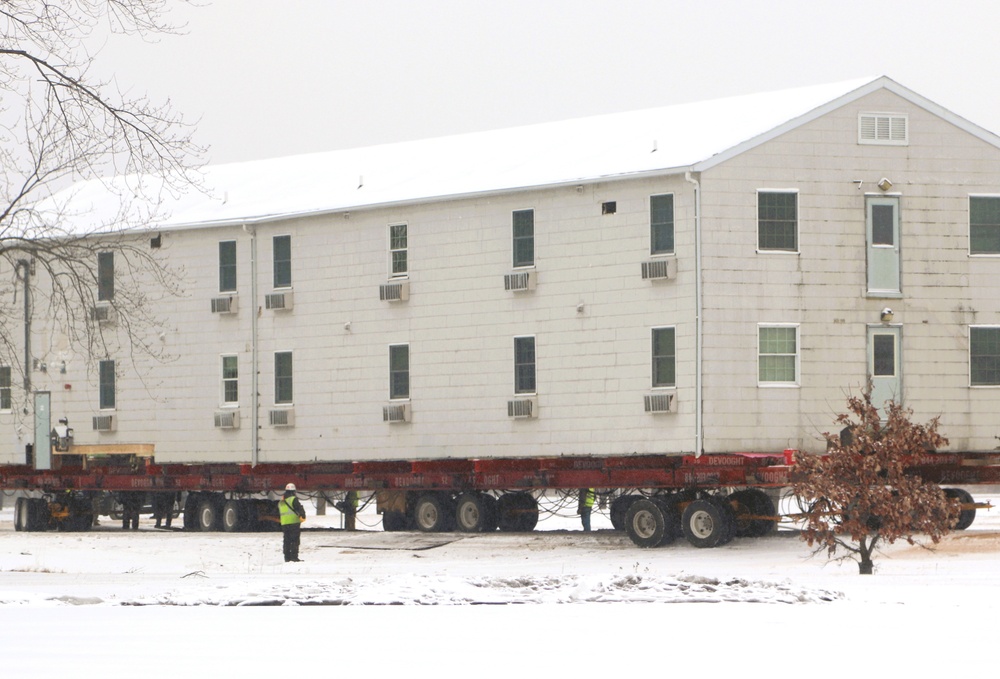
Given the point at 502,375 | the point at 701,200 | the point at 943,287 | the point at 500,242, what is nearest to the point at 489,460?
the point at 502,375

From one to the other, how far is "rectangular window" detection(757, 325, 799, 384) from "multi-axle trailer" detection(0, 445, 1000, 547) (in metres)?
1.70

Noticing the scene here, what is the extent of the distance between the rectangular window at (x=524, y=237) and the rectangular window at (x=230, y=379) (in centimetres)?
817

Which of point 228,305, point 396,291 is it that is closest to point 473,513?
point 396,291

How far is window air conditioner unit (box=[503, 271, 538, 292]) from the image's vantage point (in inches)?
1444

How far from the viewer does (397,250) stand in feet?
129

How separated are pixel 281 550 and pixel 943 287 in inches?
537

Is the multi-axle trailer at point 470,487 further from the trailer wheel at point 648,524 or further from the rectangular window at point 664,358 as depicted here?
the rectangular window at point 664,358

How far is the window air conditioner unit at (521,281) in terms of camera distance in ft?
120

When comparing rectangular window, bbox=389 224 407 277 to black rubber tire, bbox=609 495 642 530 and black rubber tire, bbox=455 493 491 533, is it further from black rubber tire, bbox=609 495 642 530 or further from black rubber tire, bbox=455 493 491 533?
black rubber tire, bbox=609 495 642 530

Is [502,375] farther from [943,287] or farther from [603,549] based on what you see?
[943,287]

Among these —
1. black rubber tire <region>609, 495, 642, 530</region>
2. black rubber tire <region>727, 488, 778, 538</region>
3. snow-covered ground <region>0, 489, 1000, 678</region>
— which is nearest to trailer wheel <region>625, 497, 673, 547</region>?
black rubber tire <region>609, 495, 642, 530</region>

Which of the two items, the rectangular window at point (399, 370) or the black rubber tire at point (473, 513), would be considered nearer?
the black rubber tire at point (473, 513)

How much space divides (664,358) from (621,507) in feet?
12.2

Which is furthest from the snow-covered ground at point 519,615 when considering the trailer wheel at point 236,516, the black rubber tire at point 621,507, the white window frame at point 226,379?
the white window frame at point 226,379
